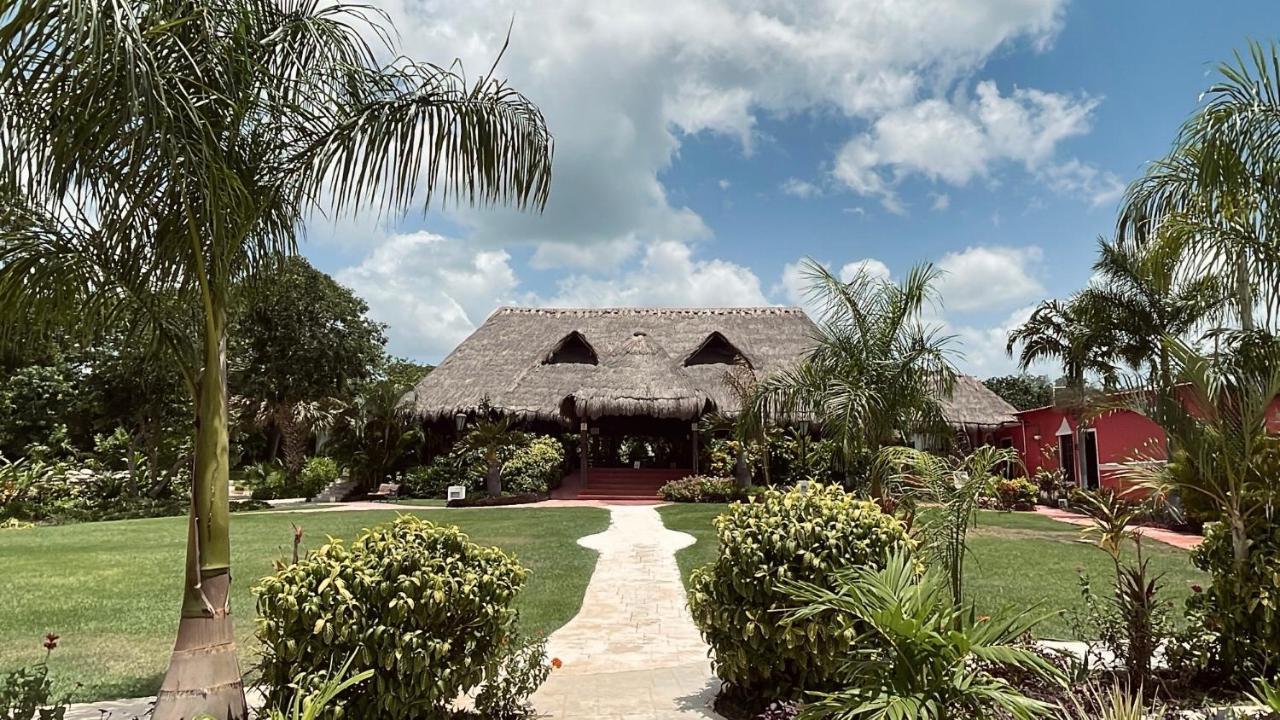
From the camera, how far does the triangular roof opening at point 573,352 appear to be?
25.3 metres

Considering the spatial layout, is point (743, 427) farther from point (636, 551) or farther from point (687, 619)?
point (687, 619)

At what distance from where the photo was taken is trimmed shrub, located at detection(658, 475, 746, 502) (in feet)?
64.1

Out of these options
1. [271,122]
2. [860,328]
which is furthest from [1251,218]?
[271,122]

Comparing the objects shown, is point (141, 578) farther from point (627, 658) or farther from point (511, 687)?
point (511, 687)

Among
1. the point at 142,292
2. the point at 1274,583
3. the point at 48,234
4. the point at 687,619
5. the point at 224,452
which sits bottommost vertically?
the point at 687,619

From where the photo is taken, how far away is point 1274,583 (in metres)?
4.30

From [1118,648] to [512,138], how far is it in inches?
183

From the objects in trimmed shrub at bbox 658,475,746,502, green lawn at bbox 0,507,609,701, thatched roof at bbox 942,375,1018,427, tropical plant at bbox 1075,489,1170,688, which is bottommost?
green lawn at bbox 0,507,609,701

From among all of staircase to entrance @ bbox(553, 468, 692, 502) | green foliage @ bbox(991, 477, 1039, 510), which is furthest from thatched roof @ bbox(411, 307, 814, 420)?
green foliage @ bbox(991, 477, 1039, 510)

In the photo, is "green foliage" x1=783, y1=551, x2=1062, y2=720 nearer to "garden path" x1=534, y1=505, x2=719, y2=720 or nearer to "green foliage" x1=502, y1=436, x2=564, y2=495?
"garden path" x1=534, y1=505, x2=719, y2=720

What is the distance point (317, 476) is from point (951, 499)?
22733 millimetres

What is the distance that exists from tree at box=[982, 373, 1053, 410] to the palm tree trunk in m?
51.7

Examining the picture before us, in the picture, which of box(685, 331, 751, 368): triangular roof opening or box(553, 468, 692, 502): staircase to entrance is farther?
box(685, 331, 751, 368): triangular roof opening

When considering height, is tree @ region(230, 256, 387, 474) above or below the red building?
above
